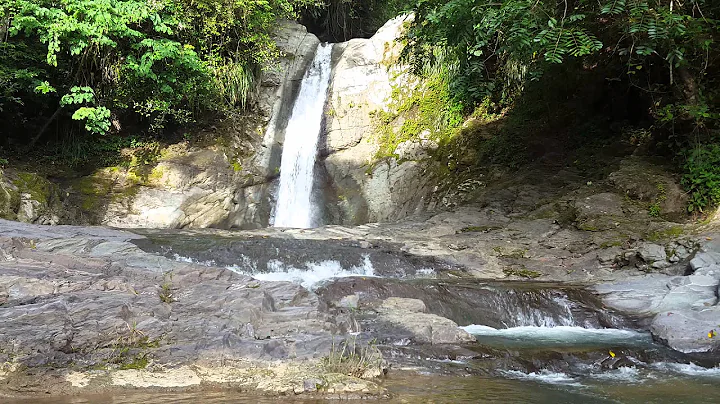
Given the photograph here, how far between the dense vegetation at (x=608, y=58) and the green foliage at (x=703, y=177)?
0.7 inches

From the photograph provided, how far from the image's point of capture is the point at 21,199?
32.3 feet

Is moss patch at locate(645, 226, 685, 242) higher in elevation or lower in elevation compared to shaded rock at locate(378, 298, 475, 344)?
higher

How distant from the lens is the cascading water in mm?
13477

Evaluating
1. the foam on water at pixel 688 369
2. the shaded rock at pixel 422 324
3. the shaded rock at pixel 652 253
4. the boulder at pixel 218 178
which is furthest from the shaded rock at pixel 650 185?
the boulder at pixel 218 178

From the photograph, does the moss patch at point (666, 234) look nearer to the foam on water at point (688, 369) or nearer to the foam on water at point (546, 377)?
the foam on water at point (688, 369)

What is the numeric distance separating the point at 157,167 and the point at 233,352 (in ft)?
31.2

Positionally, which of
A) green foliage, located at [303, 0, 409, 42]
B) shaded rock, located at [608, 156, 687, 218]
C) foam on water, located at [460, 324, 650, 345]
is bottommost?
foam on water, located at [460, 324, 650, 345]

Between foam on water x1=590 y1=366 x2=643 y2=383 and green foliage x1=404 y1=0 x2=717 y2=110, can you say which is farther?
green foliage x1=404 y1=0 x2=717 y2=110

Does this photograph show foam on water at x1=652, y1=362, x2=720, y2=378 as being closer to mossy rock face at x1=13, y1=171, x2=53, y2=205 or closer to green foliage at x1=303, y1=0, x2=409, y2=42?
mossy rock face at x1=13, y1=171, x2=53, y2=205

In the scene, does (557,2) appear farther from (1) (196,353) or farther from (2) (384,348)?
(1) (196,353)

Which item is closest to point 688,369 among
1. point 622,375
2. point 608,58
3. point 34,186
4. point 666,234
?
point 622,375

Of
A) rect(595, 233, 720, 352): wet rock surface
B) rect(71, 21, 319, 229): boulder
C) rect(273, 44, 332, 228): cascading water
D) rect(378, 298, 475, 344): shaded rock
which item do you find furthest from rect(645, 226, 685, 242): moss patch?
rect(71, 21, 319, 229): boulder

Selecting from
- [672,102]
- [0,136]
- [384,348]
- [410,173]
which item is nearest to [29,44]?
[0,136]

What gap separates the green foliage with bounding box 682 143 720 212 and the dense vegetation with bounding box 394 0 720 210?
2 cm
